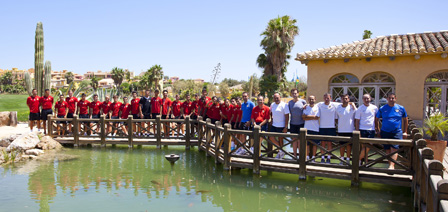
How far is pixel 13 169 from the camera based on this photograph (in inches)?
409

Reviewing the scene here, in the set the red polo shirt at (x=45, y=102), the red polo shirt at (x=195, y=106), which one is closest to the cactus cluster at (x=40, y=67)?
the red polo shirt at (x=45, y=102)

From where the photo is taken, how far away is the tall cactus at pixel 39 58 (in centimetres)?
2108

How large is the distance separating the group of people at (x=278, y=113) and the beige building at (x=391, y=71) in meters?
3.90

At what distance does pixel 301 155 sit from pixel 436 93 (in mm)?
7777

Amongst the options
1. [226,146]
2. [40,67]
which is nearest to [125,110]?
[226,146]

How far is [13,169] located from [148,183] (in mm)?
4605

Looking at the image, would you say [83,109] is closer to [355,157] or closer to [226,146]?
[226,146]

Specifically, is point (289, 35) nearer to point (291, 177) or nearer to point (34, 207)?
point (291, 177)

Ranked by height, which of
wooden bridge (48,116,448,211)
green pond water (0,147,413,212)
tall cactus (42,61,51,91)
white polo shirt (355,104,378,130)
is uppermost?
tall cactus (42,61,51,91)

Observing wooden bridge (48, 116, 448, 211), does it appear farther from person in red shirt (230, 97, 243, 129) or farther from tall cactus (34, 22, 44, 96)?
tall cactus (34, 22, 44, 96)

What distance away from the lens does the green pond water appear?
7.19 m

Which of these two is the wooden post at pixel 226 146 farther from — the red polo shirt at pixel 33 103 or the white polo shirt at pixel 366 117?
the red polo shirt at pixel 33 103

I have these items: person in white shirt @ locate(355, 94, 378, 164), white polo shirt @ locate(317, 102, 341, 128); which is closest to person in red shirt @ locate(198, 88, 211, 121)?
white polo shirt @ locate(317, 102, 341, 128)

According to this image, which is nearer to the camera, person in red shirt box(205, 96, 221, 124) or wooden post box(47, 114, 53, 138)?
person in red shirt box(205, 96, 221, 124)
